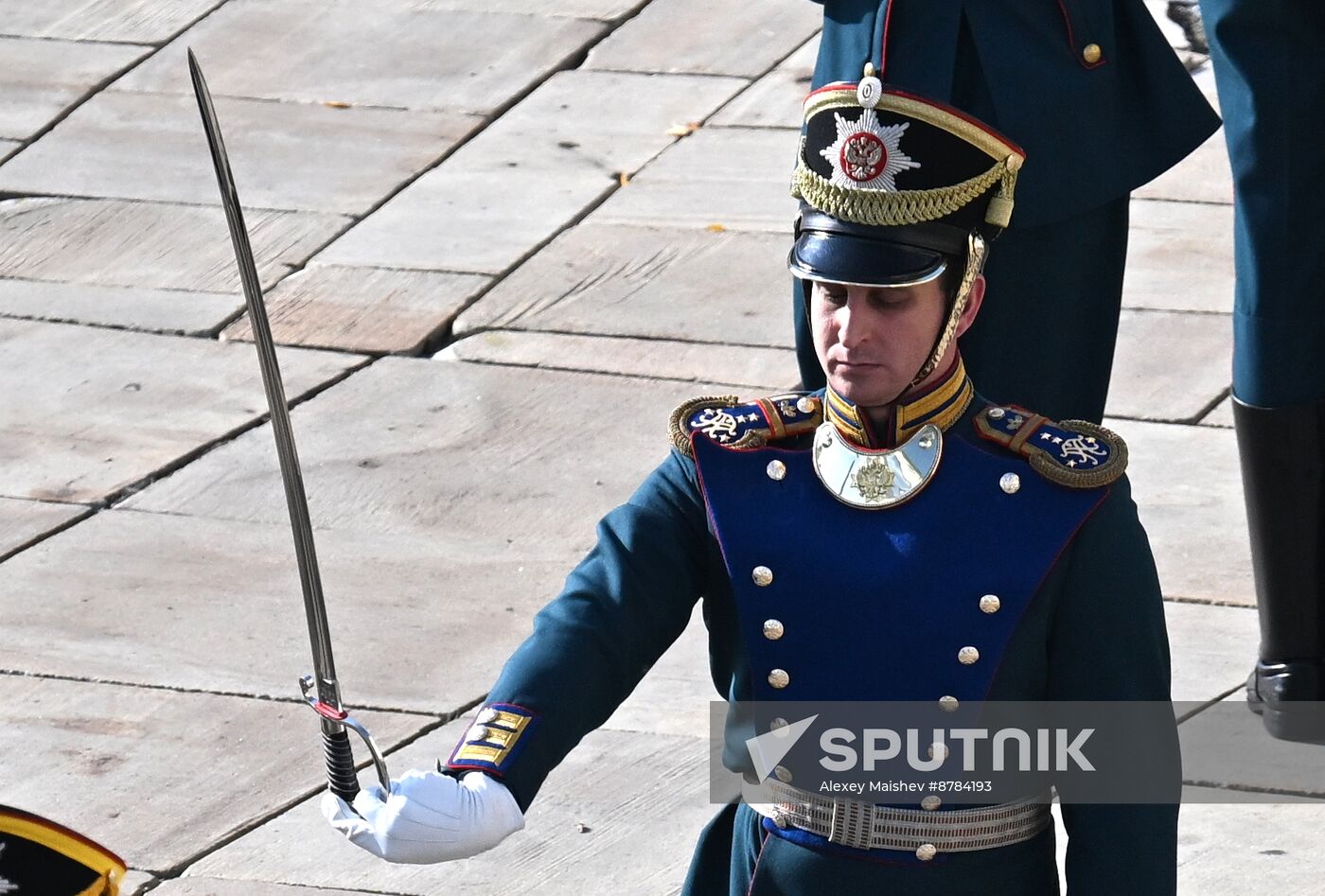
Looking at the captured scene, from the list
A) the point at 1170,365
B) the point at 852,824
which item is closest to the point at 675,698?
the point at 1170,365

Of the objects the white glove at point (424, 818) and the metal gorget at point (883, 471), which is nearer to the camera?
the white glove at point (424, 818)

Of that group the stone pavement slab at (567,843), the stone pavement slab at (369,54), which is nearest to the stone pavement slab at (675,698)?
the stone pavement slab at (567,843)

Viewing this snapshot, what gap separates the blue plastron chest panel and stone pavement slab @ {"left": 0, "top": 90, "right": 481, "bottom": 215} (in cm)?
563

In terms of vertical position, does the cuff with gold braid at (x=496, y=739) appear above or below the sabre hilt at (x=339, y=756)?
below

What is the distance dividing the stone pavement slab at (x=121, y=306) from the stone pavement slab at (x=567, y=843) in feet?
9.18

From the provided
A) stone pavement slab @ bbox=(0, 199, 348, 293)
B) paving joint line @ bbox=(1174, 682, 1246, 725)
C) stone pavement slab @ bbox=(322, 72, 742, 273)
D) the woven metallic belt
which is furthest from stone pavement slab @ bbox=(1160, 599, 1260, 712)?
stone pavement slab @ bbox=(0, 199, 348, 293)

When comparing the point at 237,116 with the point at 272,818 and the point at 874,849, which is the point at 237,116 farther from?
the point at 874,849

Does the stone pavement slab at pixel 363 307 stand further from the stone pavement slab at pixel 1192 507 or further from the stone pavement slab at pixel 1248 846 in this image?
the stone pavement slab at pixel 1248 846

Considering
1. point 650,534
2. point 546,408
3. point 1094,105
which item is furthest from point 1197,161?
point 650,534

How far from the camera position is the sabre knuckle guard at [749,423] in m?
3.02

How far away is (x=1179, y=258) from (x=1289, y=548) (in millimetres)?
2947

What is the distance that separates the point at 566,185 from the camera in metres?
8.48

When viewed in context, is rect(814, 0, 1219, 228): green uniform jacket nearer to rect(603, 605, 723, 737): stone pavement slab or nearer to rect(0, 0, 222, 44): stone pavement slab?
rect(603, 605, 723, 737): stone pavement slab

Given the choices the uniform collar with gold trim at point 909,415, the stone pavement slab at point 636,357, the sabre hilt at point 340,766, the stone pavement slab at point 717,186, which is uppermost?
the uniform collar with gold trim at point 909,415
